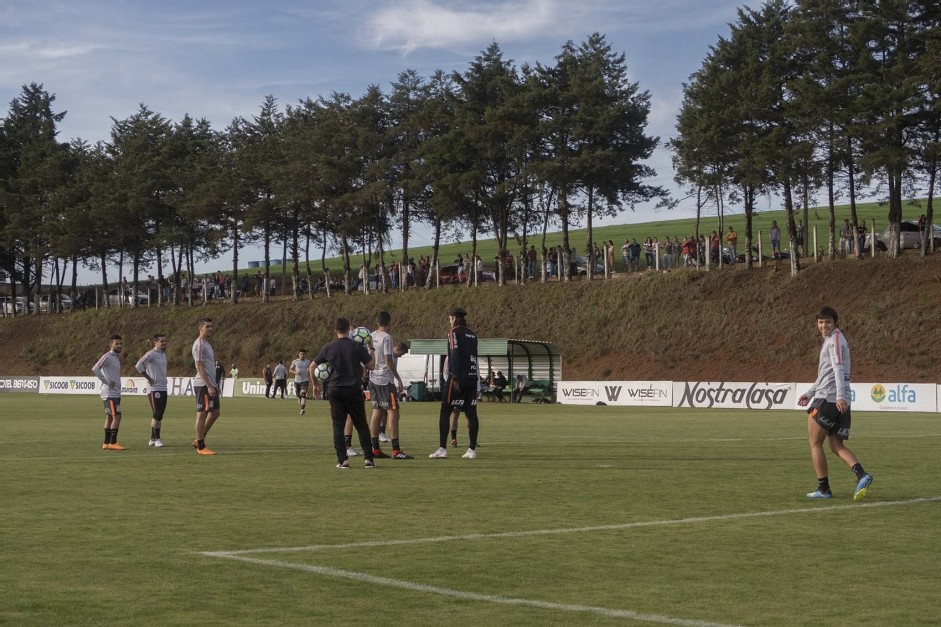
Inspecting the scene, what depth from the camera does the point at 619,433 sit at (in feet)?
90.0

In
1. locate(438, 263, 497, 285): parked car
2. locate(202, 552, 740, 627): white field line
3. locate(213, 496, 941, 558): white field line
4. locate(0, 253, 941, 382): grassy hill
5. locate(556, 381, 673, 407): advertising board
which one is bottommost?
locate(202, 552, 740, 627): white field line

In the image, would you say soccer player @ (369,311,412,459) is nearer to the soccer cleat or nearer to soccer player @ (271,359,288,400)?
the soccer cleat

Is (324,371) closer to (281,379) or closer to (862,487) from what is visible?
(862,487)

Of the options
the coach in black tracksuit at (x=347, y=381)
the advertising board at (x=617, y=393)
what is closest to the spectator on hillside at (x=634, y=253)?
the advertising board at (x=617, y=393)

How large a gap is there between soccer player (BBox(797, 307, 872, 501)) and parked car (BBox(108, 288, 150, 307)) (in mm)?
92939

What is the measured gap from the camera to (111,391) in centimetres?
2250

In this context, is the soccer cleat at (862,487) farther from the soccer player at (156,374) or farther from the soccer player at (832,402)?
the soccer player at (156,374)

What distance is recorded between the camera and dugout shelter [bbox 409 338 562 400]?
54594mm

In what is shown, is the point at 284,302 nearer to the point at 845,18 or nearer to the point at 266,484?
the point at 845,18

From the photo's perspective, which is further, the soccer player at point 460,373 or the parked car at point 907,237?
the parked car at point 907,237

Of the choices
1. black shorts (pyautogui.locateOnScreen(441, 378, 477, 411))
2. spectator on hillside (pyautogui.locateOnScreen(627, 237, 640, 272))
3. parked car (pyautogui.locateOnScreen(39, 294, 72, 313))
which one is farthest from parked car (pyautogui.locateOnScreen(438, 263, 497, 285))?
black shorts (pyautogui.locateOnScreen(441, 378, 477, 411))

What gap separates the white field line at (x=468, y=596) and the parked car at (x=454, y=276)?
2851 inches

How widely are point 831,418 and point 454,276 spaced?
237 ft

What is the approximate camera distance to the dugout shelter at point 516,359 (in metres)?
54.6
